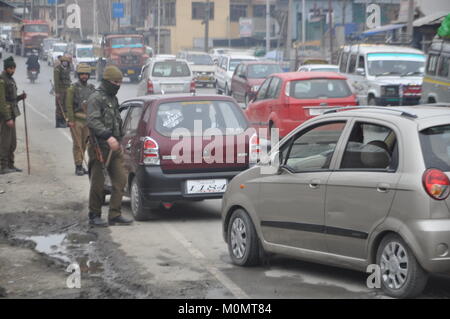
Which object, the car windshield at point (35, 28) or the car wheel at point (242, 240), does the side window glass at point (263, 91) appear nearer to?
the car wheel at point (242, 240)

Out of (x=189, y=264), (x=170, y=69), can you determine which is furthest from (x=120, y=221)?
(x=170, y=69)

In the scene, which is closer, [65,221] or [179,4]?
[65,221]

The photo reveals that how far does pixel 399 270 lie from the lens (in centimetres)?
678

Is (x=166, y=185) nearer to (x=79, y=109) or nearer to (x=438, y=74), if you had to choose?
(x=79, y=109)

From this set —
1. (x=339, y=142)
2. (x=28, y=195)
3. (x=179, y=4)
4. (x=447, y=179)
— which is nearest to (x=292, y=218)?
(x=339, y=142)

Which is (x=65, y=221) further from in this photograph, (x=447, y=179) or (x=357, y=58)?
(x=357, y=58)

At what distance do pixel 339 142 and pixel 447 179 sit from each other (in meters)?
1.18

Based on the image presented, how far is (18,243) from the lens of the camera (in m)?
10.1

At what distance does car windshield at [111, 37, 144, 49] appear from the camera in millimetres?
52625

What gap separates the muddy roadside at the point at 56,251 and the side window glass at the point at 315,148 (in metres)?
1.61

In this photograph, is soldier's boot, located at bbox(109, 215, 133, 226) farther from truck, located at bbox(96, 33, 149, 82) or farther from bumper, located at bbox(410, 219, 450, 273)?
truck, located at bbox(96, 33, 149, 82)

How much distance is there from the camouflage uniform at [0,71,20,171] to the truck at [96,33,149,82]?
1396 inches

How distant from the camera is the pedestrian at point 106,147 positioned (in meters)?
10.8

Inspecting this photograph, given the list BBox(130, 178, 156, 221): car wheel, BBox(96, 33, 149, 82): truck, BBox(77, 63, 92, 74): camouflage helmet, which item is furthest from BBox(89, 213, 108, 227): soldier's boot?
BBox(96, 33, 149, 82): truck
